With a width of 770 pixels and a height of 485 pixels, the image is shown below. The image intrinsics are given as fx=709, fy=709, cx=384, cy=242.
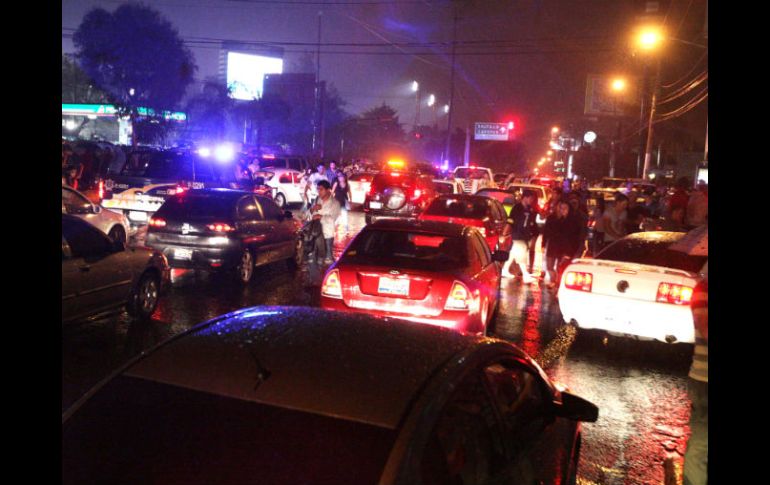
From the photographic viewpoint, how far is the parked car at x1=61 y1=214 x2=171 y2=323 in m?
7.50

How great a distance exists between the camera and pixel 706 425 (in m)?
4.48

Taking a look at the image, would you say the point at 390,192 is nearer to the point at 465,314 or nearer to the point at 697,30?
the point at 465,314

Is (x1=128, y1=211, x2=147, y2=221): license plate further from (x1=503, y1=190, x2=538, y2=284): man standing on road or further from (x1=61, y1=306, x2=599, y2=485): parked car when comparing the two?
(x1=61, y1=306, x2=599, y2=485): parked car

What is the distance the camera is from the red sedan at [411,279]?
24.0 feet

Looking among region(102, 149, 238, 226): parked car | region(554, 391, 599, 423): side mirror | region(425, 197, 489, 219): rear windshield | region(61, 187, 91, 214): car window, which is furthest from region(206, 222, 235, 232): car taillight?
region(554, 391, 599, 423): side mirror

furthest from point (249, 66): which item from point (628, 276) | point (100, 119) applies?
point (628, 276)

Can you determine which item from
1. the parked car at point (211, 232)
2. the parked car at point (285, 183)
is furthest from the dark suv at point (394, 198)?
the parked car at point (211, 232)

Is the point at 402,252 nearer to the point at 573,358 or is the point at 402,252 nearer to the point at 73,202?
the point at 573,358

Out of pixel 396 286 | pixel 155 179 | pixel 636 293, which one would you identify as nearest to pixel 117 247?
pixel 396 286

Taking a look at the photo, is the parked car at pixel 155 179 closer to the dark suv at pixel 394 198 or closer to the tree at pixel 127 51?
the dark suv at pixel 394 198

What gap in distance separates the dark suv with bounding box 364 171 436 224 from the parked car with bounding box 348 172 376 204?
461 cm

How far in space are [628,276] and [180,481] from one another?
6.98 metres
